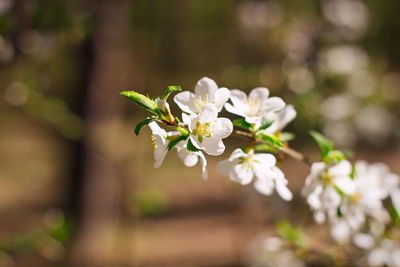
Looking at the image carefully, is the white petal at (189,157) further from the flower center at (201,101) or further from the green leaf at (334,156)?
the green leaf at (334,156)

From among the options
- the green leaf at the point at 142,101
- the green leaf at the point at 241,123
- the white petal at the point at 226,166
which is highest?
the green leaf at the point at 241,123

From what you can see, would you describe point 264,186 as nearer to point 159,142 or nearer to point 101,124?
point 159,142

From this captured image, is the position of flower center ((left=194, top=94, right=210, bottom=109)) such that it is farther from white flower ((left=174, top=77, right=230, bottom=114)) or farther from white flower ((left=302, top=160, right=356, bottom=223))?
white flower ((left=302, top=160, right=356, bottom=223))

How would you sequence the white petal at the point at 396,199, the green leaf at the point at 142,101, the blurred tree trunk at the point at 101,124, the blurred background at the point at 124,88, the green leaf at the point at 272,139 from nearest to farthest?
the green leaf at the point at 142,101, the green leaf at the point at 272,139, the white petal at the point at 396,199, the blurred background at the point at 124,88, the blurred tree trunk at the point at 101,124

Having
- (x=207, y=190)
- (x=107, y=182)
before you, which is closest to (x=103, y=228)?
(x=107, y=182)

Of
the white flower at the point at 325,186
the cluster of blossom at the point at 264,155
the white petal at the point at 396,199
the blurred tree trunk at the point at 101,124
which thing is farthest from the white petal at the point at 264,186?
the blurred tree trunk at the point at 101,124

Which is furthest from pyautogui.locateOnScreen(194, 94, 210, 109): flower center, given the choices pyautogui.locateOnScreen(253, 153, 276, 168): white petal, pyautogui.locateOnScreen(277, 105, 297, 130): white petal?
pyautogui.locateOnScreen(277, 105, 297, 130): white petal
